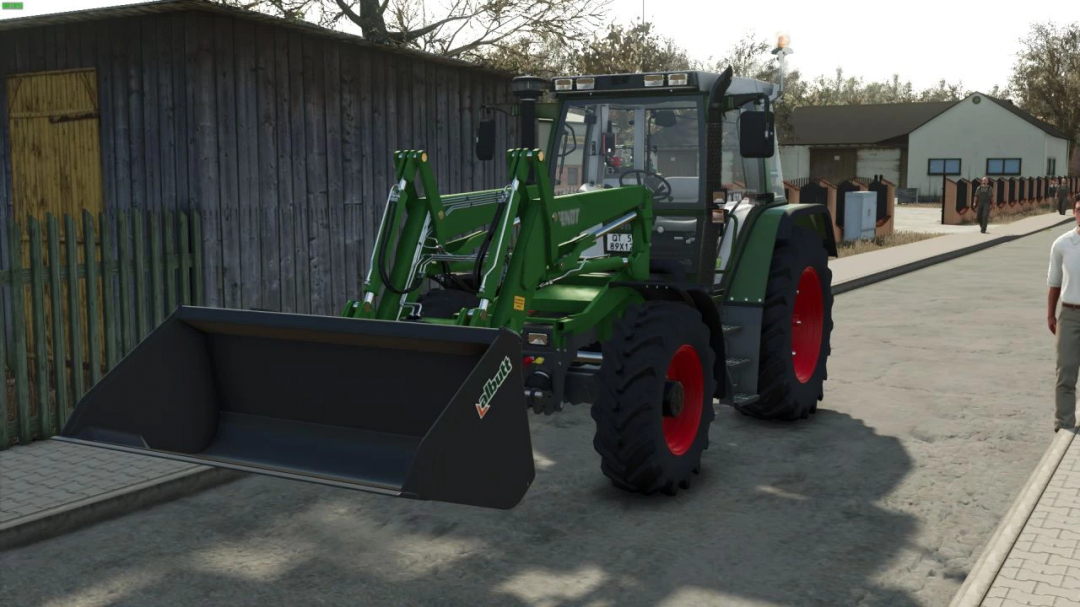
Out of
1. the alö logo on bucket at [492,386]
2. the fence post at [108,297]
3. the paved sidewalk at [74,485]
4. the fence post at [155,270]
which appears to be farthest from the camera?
the fence post at [155,270]

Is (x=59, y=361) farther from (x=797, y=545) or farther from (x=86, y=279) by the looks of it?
(x=797, y=545)

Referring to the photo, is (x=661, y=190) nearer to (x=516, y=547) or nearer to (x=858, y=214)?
(x=516, y=547)

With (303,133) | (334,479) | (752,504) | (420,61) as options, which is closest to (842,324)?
(420,61)

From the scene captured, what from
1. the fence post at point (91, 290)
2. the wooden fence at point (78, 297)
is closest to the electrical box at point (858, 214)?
the wooden fence at point (78, 297)

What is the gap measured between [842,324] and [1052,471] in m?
7.21

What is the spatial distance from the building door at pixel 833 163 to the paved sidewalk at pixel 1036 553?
206 feet

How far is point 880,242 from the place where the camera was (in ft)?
95.5

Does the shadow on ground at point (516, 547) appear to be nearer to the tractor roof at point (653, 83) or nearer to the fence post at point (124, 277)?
the fence post at point (124, 277)

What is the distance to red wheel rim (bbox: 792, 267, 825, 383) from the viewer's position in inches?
345

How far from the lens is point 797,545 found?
5609mm

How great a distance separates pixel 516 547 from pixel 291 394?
1403mm

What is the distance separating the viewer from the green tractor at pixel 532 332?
5.19 m

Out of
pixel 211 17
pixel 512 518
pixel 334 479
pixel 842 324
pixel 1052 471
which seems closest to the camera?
pixel 334 479

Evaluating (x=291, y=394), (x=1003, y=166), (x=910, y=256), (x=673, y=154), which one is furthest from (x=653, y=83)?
(x=1003, y=166)
